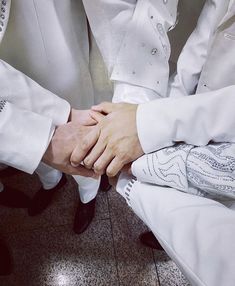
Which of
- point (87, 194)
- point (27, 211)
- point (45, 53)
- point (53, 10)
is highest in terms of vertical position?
point (53, 10)

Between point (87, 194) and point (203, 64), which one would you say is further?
point (87, 194)

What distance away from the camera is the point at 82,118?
77cm

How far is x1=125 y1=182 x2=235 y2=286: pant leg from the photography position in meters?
0.44

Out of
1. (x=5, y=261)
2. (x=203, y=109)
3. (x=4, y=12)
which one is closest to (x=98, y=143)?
(x=203, y=109)

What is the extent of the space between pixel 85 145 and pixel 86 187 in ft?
1.53

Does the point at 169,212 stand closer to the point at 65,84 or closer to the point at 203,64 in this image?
the point at 203,64

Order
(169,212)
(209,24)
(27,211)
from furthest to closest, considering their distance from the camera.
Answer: (27,211), (209,24), (169,212)

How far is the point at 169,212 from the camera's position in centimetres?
53

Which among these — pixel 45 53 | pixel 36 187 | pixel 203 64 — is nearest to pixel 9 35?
pixel 45 53

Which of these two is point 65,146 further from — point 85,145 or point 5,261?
point 5,261

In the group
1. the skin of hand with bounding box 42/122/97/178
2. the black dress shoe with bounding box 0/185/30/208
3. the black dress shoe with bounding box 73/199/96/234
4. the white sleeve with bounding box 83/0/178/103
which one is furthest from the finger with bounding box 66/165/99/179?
the black dress shoe with bounding box 0/185/30/208

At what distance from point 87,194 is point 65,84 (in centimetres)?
46

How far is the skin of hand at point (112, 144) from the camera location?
25.4 inches

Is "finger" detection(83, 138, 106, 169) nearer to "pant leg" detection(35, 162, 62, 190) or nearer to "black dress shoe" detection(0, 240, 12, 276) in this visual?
"pant leg" detection(35, 162, 62, 190)
